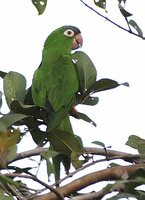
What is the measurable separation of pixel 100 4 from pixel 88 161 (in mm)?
652

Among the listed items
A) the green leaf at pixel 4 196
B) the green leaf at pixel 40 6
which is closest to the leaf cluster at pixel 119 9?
the green leaf at pixel 40 6

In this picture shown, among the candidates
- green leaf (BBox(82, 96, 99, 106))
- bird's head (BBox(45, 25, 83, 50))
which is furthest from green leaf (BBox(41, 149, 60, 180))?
bird's head (BBox(45, 25, 83, 50))

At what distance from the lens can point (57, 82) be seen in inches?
89.2

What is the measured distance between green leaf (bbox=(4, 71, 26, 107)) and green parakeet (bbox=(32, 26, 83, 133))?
0.08 meters

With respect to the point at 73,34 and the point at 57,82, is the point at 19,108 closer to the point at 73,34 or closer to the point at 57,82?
the point at 57,82

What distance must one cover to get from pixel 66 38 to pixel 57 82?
56 centimetres

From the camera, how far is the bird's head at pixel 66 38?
2.71 metres

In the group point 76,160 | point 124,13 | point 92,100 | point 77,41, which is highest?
point 124,13

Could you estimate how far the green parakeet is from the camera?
1.94m

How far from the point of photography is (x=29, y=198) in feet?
3.71

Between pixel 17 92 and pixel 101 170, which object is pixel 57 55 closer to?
pixel 17 92

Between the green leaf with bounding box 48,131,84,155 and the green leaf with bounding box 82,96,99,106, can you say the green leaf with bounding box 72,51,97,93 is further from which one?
the green leaf with bounding box 48,131,84,155

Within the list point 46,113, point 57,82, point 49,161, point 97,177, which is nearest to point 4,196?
point 97,177

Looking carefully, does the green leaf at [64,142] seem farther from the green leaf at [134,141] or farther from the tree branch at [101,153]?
the green leaf at [134,141]
